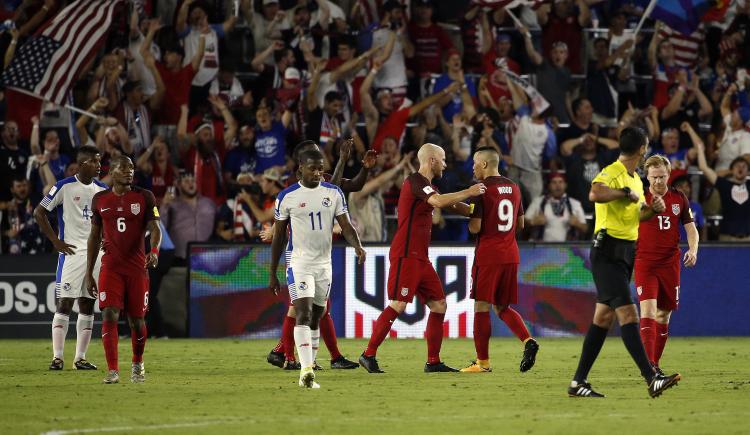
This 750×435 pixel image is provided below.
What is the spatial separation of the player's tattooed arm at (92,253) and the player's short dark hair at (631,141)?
5.24m

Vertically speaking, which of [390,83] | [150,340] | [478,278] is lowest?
[150,340]

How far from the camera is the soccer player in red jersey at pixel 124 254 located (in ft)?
41.6

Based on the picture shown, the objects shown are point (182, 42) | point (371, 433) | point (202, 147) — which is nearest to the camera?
point (371, 433)

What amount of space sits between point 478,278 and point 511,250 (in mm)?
475

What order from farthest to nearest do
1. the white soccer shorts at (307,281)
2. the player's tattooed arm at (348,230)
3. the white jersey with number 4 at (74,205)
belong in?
the white jersey with number 4 at (74,205)
the player's tattooed arm at (348,230)
the white soccer shorts at (307,281)

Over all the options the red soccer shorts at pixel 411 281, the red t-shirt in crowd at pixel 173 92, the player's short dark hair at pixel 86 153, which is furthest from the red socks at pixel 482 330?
the red t-shirt in crowd at pixel 173 92

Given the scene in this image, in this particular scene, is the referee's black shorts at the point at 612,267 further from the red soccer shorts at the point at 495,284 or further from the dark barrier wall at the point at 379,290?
the dark barrier wall at the point at 379,290

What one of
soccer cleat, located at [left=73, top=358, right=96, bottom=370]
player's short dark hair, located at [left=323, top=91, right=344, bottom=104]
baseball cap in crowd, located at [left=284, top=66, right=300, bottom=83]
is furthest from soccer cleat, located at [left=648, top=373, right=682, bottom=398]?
baseball cap in crowd, located at [left=284, top=66, right=300, bottom=83]

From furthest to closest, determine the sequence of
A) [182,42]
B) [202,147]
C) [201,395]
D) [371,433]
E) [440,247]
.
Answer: [182,42]
[202,147]
[440,247]
[201,395]
[371,433]

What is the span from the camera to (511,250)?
1423 cm

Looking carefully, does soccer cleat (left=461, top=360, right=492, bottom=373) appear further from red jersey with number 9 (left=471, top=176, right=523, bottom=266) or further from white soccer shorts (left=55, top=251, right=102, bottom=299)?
white soccer shorts (left=55, top=251, right=102, bottom=299)

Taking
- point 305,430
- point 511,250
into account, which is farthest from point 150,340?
point 305,430

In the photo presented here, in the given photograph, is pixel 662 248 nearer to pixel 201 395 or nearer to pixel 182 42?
pixel 201 395

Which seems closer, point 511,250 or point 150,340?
point 511,250
